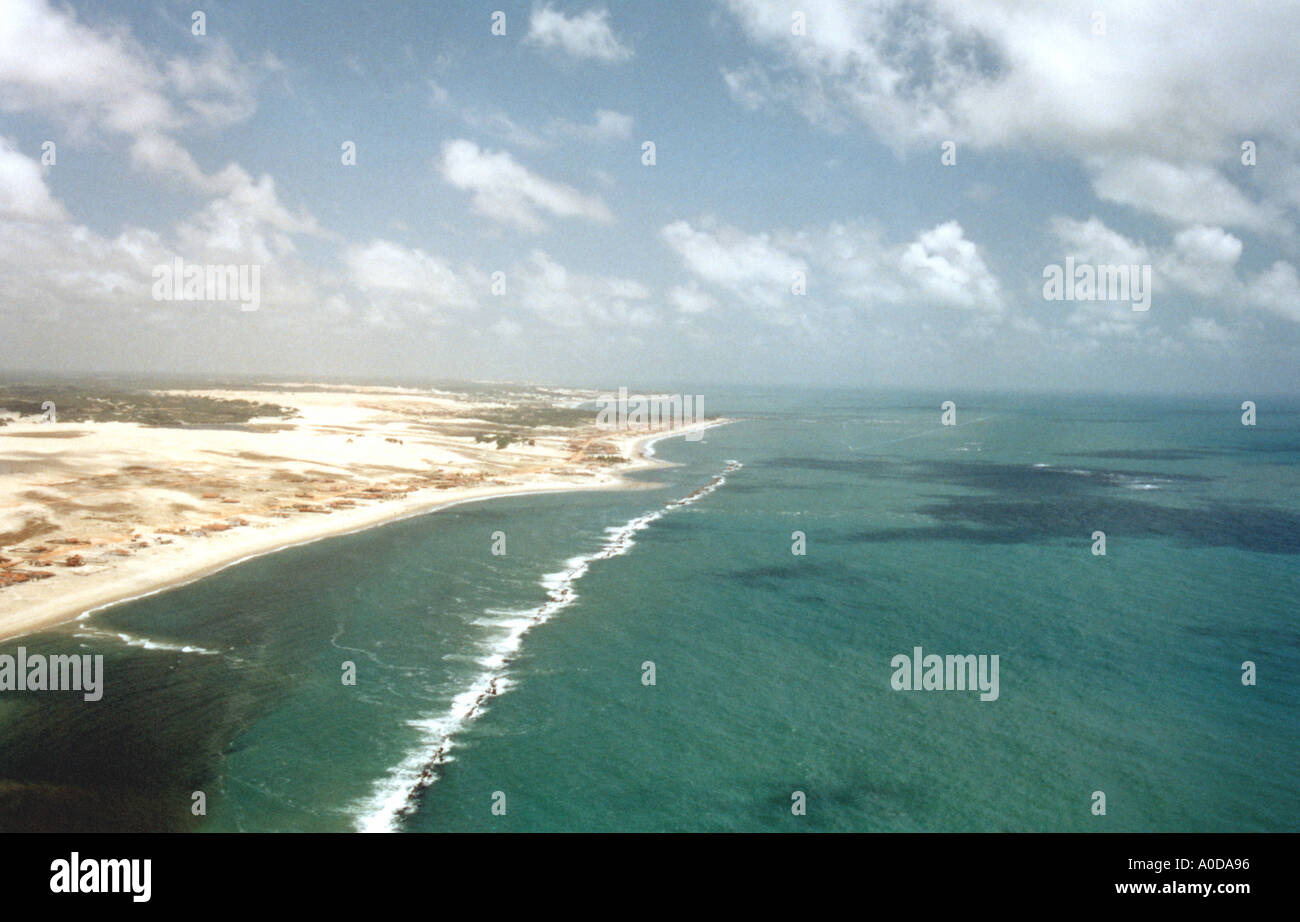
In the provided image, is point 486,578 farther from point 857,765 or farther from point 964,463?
point 964,463

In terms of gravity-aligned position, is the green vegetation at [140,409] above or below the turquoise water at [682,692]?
above

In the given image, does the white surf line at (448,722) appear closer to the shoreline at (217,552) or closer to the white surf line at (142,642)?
the white surf line at (142,642)

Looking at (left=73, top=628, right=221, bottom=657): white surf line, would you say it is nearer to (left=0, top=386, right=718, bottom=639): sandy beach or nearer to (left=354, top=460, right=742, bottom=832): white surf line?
(left=0, top=386, right=718, bottom=639): sandy beach

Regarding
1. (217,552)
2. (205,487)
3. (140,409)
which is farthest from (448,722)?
(140,409)

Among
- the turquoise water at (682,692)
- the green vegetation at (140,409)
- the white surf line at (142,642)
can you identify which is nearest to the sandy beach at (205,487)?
the white surf line at (142,642)
